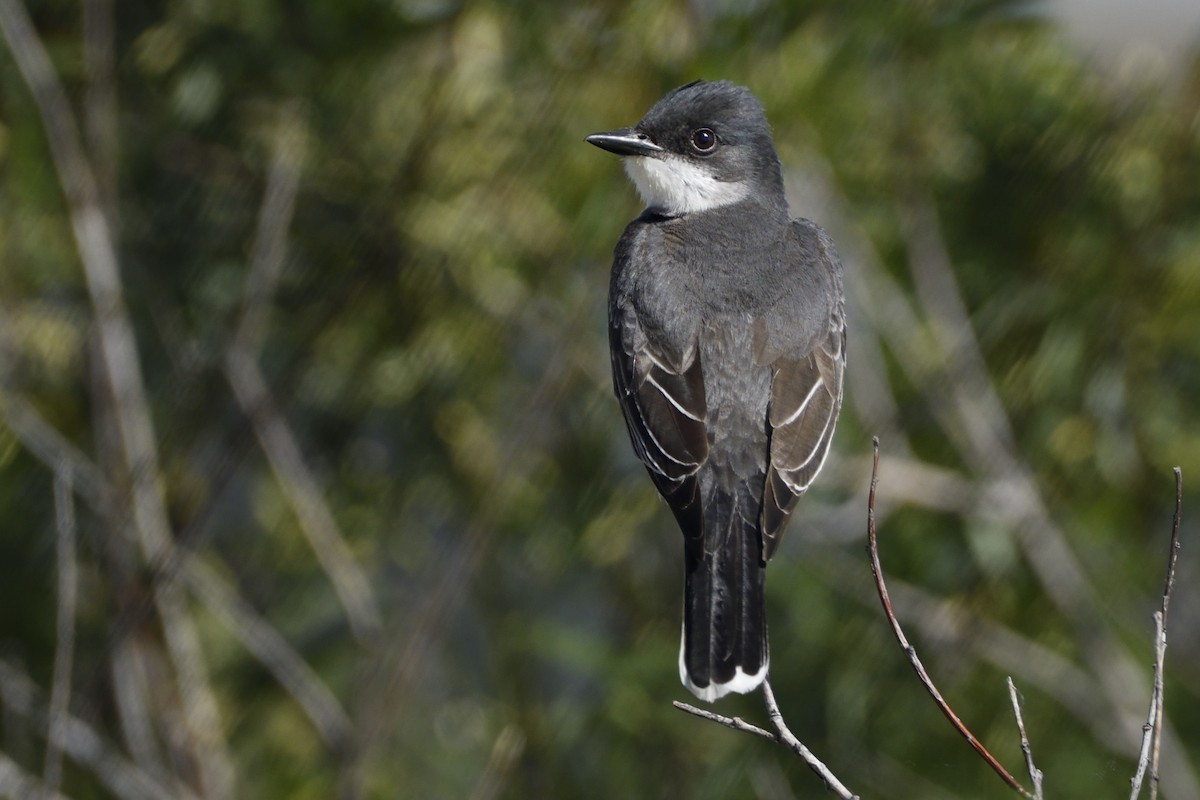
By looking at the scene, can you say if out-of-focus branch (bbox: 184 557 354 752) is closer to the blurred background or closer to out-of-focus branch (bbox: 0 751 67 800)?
the blurred background

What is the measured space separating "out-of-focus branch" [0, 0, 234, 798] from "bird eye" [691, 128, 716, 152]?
1.76m

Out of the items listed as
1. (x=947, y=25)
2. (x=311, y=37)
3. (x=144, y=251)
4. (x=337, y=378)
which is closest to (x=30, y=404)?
(x=144, y=251)

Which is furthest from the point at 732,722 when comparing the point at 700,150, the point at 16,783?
the point at 16,783

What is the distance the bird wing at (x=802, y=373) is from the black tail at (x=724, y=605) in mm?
51

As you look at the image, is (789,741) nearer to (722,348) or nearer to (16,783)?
(722,348)

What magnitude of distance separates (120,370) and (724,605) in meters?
2.12

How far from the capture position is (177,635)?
14.6 ft

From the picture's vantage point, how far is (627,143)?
3.82m

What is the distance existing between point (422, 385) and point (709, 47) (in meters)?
1.59

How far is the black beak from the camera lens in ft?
12.4

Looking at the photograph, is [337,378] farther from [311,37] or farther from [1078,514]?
[1078,514]

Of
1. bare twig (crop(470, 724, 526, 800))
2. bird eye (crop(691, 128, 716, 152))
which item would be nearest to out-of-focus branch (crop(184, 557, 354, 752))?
bare twig (crop(470, 724, 526, 800))

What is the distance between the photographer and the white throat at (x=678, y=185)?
3.94 m

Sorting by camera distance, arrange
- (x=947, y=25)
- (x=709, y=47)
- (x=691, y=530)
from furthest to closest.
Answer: (x=947, y=25) < (x=709, y=47) < (x=691, y=530)
